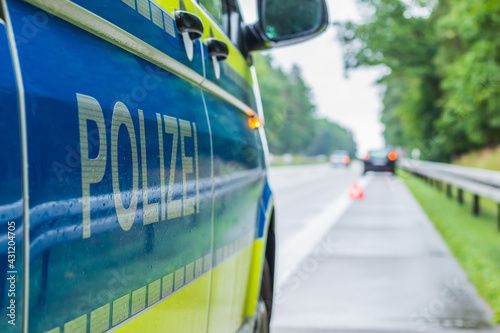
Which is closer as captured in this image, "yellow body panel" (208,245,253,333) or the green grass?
"yellow body panel" (208,245,253,333)

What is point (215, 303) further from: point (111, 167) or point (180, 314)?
point (111, 167)

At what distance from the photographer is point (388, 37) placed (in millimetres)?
38656

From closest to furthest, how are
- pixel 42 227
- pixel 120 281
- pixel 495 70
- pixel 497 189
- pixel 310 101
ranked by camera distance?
pixel 42 227
pixel 120 281
pixel 497 189
pixel 495 70
pixel 310 101

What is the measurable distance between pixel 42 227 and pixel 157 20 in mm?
898

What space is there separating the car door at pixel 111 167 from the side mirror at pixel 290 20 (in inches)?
37.1

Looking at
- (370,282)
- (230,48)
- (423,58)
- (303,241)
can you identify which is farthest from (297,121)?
(230,48)

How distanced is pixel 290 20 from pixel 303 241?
781 centimetres

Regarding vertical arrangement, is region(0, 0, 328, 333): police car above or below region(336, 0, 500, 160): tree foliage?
below

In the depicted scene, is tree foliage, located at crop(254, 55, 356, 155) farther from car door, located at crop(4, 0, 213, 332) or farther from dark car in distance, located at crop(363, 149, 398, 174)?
car door, located at crop(4, 0, 213, 332)

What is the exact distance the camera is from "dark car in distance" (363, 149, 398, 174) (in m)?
38.9

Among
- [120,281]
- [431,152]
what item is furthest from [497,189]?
[431,152]

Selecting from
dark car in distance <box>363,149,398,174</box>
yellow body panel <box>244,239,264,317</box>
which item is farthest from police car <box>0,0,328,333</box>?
dark car in distance <box>363,149,398,174</box>

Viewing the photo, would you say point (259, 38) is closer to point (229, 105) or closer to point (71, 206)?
point (229, 105)

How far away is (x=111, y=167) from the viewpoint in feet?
5.20
